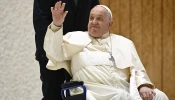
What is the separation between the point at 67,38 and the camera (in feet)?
7.77

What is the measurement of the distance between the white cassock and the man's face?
53 millimetres

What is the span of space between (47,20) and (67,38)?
8.2 inches

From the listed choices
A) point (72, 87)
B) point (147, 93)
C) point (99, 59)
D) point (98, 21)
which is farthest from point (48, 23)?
point (147, 93)

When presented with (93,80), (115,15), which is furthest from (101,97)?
(115,15)

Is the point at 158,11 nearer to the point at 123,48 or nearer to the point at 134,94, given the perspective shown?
the point at 123,48

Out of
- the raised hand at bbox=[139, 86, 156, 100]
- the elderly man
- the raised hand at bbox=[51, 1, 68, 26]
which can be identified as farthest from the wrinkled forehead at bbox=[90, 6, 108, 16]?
the raised hand at bbox=[139, 86, 156, 100]

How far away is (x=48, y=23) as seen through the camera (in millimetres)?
2436

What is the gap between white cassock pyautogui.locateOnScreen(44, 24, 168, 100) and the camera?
2148 millimetres

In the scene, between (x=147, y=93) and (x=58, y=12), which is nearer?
(x=58, y=12)

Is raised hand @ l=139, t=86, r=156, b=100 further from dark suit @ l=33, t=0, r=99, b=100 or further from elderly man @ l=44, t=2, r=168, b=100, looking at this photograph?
dark suit @ l=33, t=0, r=99, b=100

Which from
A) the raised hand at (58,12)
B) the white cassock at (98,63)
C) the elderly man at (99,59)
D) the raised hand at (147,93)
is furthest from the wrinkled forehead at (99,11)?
the raised hand at (147,93)

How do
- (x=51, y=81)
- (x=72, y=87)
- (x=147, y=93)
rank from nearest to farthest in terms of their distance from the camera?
(x=72, y=87) → (x=147, y=93) → (x=51, y=81)

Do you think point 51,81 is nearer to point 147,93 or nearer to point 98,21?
point 98,21

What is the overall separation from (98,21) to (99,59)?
265mm
